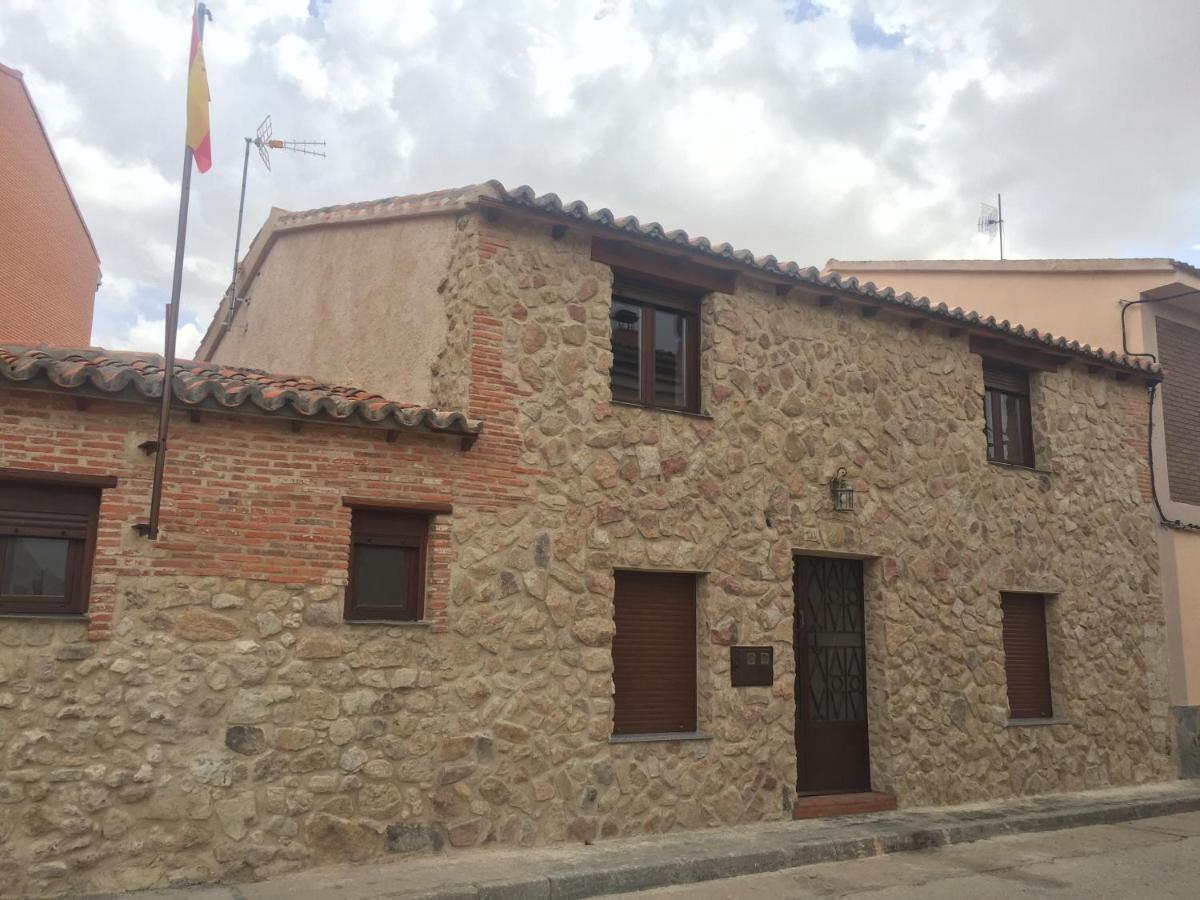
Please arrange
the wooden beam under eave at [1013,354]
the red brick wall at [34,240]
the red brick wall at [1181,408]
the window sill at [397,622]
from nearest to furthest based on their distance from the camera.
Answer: the window sill at [397,622], the wooden beam under eave at [1013,354], the red brick wall at [1181,408], the red brick wall at [34,240]

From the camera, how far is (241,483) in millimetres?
6598

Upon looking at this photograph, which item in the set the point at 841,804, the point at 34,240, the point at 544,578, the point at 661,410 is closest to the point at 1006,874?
the point at 841,804

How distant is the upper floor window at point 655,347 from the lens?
866cm

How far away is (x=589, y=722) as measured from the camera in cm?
759

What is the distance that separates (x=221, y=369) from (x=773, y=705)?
5691 millimetres

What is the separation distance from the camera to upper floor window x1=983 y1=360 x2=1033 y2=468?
11227 millimetres

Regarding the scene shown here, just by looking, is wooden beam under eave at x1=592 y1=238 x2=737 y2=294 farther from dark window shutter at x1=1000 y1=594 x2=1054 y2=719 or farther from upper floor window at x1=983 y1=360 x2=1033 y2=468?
dark window shutter at x1=1000 y1=594 x2=1054 y2=719

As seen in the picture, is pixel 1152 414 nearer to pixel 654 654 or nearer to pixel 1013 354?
pixel 1013 354

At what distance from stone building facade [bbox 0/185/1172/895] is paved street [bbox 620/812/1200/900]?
1055 millimetres

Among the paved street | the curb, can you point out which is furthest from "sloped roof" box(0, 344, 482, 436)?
the paved street

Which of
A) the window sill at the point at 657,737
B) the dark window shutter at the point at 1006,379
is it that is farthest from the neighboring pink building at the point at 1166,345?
the window sill at the point at 657,737

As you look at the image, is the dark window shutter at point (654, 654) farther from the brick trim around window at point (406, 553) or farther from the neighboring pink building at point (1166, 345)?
the neighboring pink building at point (1166, 345)

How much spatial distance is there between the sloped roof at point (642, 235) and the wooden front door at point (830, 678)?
281 centimetres

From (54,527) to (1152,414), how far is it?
12.6 m
